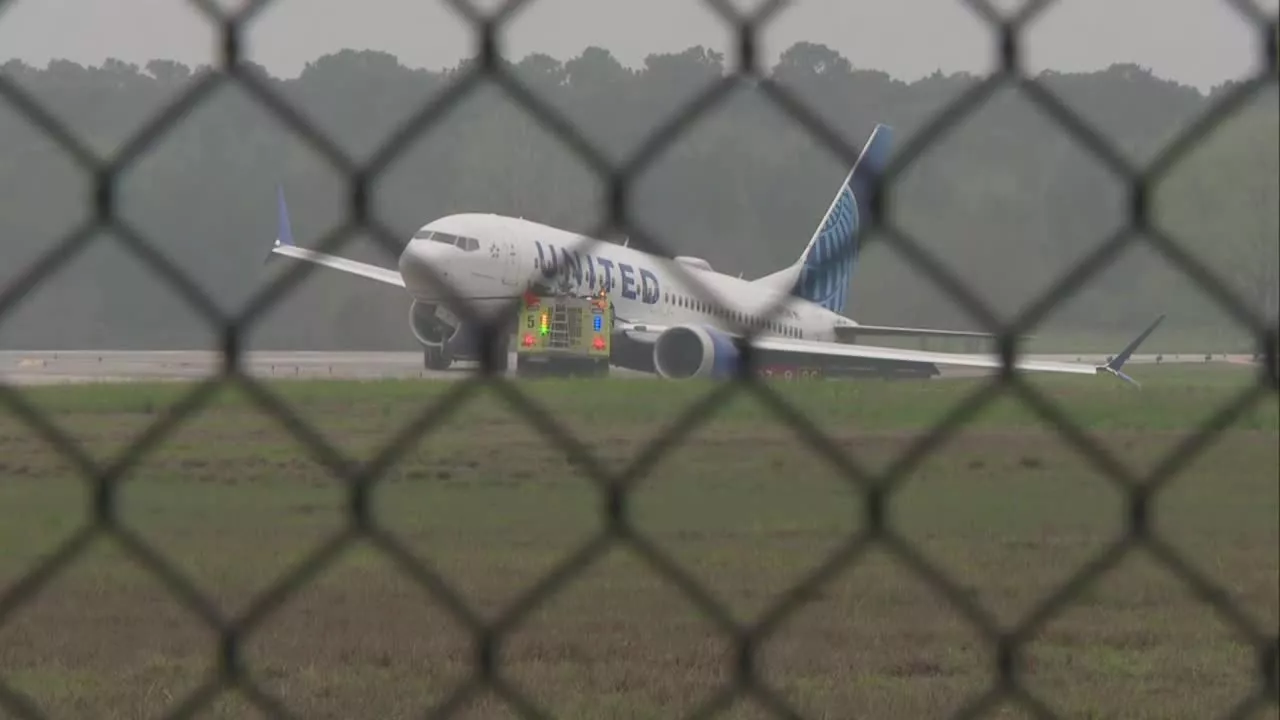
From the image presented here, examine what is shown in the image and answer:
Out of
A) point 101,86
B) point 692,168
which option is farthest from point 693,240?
point 101,86

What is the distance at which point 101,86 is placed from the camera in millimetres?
957

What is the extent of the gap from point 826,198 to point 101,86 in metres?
0.43

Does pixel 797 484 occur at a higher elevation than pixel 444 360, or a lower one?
lower

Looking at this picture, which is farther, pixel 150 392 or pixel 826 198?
pixel 150 392

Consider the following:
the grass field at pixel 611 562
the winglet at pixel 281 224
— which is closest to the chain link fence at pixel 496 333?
the winglet at pixel 281 224

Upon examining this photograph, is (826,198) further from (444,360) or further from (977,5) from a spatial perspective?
(444,360)

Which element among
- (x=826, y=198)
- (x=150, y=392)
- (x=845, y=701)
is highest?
(x=826, y=198)

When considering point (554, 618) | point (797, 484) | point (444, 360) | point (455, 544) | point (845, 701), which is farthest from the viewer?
point (797, 484)

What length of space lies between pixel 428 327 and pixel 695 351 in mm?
1562

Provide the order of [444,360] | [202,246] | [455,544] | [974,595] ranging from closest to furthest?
1. [202,246]
2. [444,360]
3. [974,595]
4. [455,544]

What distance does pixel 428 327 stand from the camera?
1443 millimetres

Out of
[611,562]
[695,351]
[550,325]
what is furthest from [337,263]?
[611,562]

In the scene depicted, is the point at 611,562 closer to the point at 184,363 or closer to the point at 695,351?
the point at 695,351

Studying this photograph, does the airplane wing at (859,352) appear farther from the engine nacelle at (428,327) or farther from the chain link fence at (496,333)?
the chain link fence at (496,333)
